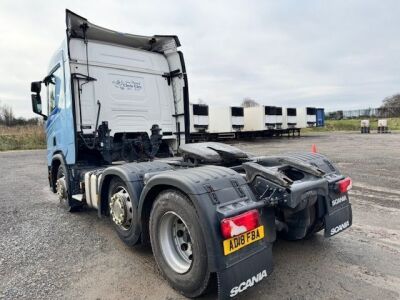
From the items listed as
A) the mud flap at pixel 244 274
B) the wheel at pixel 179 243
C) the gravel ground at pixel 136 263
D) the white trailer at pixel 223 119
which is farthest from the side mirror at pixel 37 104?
the white trailer at pixel 223 119

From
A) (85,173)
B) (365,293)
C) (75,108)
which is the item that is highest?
(75,108)

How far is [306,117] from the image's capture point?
1411 inches

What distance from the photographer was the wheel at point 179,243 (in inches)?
103

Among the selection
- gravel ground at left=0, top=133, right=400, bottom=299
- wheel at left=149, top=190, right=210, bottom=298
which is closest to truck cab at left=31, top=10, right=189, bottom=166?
gravel ground at left=0, top=133, right=400, bottom=299

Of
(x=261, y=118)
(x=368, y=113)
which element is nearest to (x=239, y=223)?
(x=261, y=118)

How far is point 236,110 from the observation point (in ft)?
91.7

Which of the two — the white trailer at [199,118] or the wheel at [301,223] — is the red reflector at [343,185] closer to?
the wheel at [301,223]

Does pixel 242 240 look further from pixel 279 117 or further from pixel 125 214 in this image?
pixel 279 117

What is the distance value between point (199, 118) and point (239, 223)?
22.8 meters

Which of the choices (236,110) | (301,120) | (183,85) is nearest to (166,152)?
(183,85)

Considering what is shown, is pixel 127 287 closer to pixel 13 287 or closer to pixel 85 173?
pixel 13 287

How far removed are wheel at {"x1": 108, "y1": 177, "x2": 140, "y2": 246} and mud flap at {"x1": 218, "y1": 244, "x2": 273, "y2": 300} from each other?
4.59 ft

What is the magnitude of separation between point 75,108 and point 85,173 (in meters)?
1.07

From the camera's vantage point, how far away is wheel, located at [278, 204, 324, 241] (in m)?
3.42
